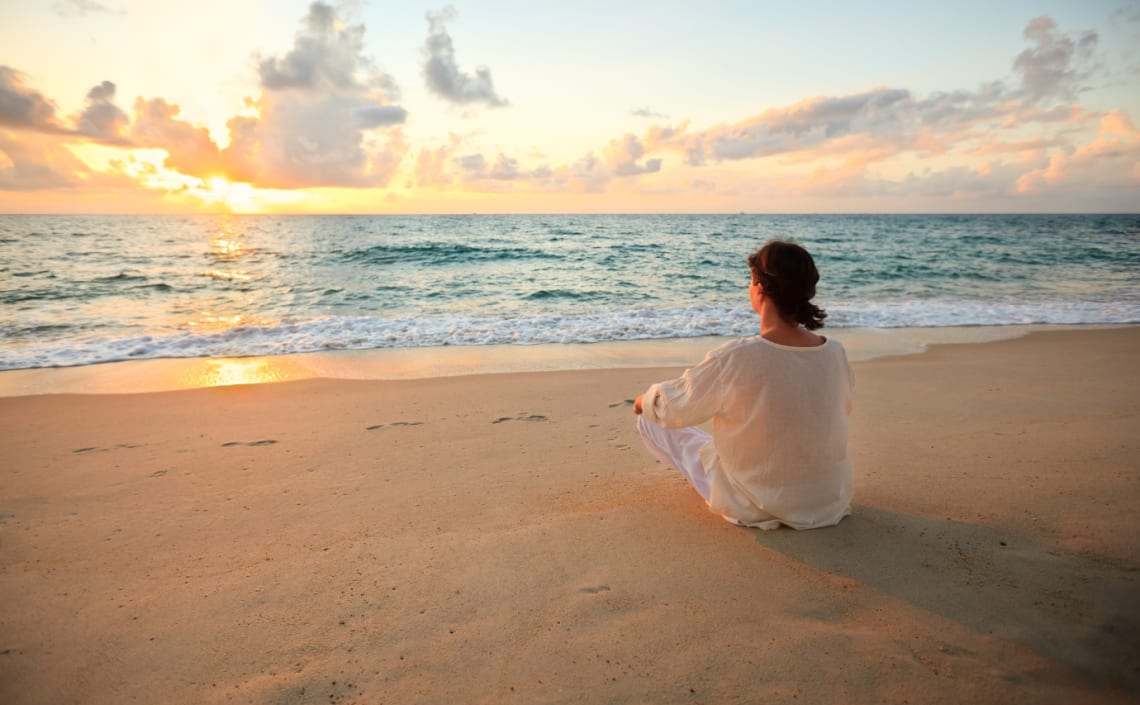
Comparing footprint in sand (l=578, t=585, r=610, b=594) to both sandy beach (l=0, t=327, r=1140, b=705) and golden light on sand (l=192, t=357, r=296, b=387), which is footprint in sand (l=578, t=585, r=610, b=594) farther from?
golden light on sand (l=192, t=357, r=296, b=387)

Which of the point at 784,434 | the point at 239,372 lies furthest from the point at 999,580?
the point at 239,372

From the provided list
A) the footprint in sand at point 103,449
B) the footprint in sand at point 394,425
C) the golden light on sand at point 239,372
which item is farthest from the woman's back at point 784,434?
the golden light on sand at point 239,372

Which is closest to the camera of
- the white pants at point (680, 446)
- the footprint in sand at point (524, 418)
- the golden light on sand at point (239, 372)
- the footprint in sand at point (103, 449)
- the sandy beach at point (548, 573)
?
the sandy beach at point (548, 573)

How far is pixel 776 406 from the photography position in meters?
2.80

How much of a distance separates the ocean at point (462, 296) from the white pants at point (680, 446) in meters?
6.72

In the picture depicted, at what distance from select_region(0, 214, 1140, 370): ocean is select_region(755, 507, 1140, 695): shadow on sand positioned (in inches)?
287

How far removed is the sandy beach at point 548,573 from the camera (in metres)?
2.15

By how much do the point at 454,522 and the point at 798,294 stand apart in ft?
7.36

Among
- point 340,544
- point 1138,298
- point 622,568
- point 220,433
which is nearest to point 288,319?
point 220,433

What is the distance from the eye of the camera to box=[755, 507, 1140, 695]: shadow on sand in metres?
2.21

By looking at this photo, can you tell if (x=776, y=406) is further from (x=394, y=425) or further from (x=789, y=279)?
(x=394, y=425)

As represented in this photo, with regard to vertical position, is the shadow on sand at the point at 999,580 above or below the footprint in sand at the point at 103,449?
above

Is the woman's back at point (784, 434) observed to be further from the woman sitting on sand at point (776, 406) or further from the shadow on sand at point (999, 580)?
the shadow on sand at point (999, 580)

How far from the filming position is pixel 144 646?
2.40 meters
